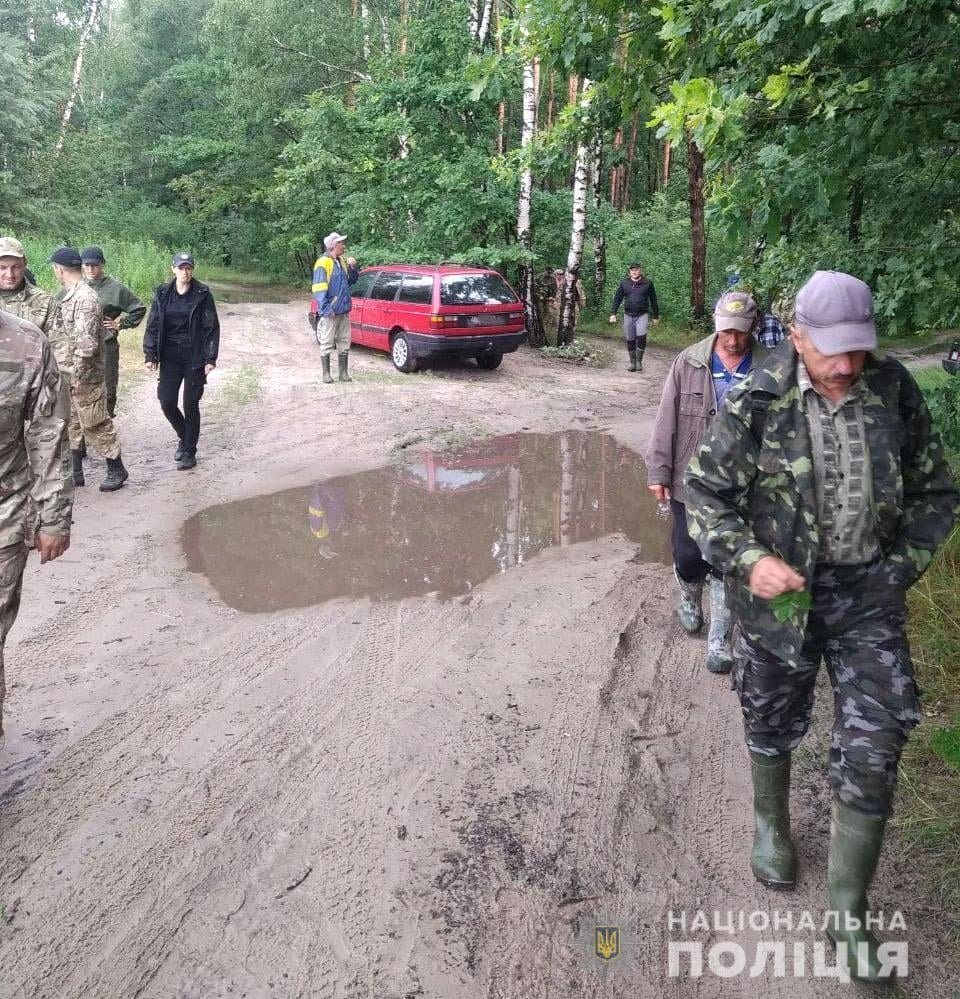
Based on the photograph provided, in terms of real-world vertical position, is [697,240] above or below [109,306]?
above

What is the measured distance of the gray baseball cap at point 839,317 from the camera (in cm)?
272

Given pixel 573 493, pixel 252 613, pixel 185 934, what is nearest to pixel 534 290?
pixel 573 493

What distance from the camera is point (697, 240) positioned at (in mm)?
20578

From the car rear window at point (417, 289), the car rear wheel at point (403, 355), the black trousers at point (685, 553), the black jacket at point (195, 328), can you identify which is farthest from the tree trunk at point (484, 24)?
the black trousers at point (685, 553)

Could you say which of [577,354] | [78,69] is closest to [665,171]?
[577,354]

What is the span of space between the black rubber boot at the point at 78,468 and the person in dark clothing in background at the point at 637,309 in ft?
35.0

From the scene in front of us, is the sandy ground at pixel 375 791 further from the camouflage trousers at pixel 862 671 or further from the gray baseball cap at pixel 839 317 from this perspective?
the gray baseball cap at pixel 839 317

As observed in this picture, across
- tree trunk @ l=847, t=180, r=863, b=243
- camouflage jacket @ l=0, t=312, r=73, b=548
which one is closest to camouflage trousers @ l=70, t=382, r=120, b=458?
camouflage jacket @ l=0, t=312, r=73, b=548

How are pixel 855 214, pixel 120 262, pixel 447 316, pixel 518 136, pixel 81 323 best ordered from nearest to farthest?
pixel 855 214 → pixel 81 323 → pixel 447 316 → pixel 120 262 → pixel 518 136

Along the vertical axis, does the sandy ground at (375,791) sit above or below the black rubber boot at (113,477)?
below

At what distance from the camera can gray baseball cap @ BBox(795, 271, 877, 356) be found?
107 inches

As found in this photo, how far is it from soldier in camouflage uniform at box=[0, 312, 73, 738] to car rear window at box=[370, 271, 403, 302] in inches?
474

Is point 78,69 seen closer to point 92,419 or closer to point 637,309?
point 637,309

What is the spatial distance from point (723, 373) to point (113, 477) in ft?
18.4
